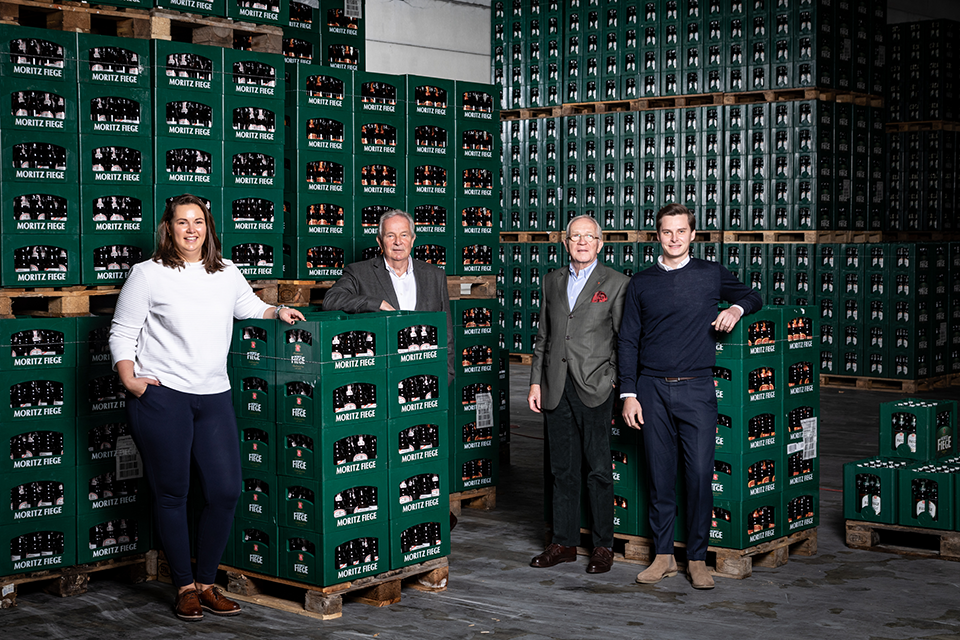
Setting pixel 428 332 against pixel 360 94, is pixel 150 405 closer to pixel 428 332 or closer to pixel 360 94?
pixel 428 332

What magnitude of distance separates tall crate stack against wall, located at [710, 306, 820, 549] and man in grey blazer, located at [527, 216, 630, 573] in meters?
0.62

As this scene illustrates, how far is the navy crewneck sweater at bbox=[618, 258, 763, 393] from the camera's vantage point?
19.8 ft

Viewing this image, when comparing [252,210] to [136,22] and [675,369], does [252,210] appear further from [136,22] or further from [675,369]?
[675,369]

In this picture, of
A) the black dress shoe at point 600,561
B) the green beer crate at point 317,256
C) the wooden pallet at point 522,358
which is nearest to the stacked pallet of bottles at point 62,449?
the green beer crate at point 317,256

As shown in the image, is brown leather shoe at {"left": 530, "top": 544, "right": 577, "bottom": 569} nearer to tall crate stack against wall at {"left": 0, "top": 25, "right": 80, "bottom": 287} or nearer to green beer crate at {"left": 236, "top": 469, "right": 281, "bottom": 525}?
green beer crate at {"left": 236, "top": 469, "right": 281, "bottom": 525}

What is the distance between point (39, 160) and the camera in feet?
19.5

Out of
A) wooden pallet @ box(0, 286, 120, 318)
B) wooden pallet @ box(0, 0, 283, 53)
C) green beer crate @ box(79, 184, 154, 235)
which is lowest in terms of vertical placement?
wooden pallet @ box(0, 286, 120, 318)

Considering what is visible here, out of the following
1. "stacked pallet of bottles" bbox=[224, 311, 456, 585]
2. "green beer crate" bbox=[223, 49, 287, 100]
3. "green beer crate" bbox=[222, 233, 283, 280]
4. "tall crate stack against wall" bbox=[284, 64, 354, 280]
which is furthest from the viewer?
"tall crate stack against wall" bbox=[284, 64, 354, 280]

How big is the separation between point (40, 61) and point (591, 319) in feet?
10.7

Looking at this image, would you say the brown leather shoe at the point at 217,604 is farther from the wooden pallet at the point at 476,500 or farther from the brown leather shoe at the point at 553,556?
the wooden pallet at the point at 476,500

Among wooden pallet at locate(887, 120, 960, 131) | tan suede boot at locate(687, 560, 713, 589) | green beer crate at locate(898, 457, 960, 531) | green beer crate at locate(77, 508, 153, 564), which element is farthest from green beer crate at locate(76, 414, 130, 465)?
wooden pallet at locate(887, 120, 960, 131)

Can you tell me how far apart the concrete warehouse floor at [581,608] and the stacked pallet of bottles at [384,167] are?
2243 mm

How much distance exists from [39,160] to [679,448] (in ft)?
12.5

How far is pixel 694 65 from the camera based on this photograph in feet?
47.2
